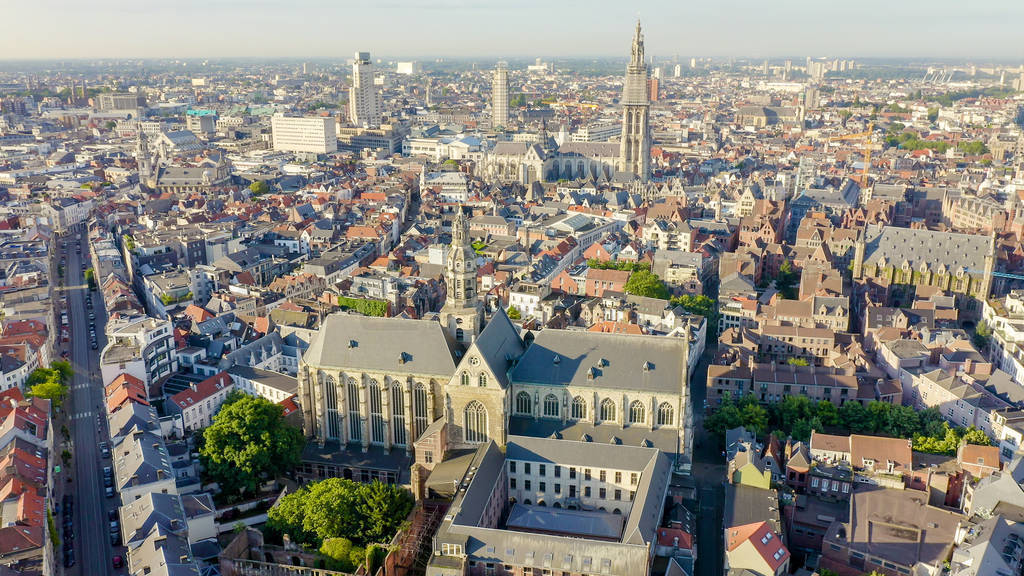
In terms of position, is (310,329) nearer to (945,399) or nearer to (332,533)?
(332,533)

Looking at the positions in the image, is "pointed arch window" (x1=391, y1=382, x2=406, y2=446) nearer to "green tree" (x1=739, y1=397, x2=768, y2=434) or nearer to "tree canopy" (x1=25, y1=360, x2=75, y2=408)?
"green tree" (x1=739, y1=397, x2=768, y2=434)

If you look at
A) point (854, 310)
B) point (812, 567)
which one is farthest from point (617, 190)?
point (812, 567)

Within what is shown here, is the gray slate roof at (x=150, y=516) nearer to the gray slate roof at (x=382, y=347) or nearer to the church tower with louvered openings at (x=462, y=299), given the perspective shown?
the gray slate roof at (x=382, y=347)

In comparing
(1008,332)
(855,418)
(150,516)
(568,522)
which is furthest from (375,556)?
Result: (1008,332)

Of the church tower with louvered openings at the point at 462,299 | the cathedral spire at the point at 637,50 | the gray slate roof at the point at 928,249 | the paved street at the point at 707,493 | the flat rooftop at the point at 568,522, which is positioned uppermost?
the cathedral spire at the point at 637,50

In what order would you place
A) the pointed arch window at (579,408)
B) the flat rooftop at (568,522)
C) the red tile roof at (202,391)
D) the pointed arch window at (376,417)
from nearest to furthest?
the flat rooftop at (568,522) → the pointed arch window at (579,408) → the pointed arch window at (376,417) → the red tile roof at (202,391)

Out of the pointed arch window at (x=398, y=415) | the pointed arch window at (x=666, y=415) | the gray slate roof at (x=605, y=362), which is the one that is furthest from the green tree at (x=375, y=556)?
the pointed arch window at (x=666, y=415)
